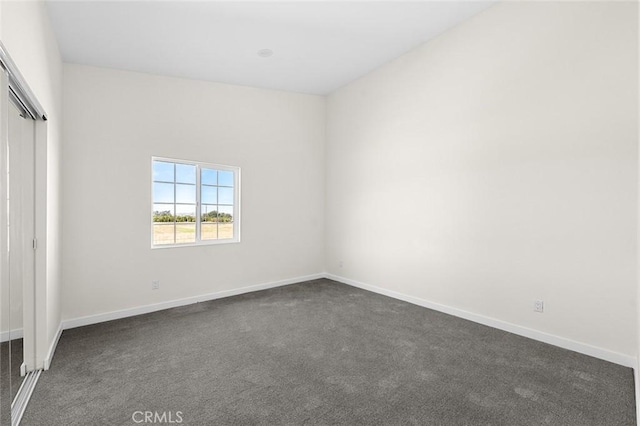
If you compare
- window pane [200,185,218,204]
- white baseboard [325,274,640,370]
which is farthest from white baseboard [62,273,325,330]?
white baseboard [325,274,640,370]

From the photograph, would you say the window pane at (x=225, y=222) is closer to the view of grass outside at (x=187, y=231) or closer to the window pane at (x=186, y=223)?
the view of grass outside at (x=187, y=231)

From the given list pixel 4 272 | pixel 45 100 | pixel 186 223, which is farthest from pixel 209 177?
pixel 4 272

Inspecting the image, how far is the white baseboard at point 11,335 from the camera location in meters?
1.86

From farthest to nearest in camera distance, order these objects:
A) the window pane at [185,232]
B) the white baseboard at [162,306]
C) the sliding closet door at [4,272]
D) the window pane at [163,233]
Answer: the window pane at [185,232] → the window pane at [163,233] → the white baseboard at [162,306] → the sliding closet door at [4,272]

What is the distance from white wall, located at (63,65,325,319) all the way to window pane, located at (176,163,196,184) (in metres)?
0.16

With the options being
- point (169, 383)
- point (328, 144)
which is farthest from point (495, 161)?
point (169, 383)

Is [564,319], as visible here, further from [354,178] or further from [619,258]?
[354,178]

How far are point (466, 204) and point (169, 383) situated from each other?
3258mm

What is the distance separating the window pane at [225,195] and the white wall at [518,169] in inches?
83.0

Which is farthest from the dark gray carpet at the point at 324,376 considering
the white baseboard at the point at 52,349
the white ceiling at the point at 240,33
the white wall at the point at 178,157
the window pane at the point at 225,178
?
the white ceiling at the point at 240,33

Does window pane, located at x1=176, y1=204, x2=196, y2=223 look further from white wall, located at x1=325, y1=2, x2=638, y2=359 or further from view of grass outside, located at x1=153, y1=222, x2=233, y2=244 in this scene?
white wall, located at x1=325, y1=2, x2=638, y2=359

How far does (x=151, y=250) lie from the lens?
4.11 metres

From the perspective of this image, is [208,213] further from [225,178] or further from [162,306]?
[162,306]

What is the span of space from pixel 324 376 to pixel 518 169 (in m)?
2.60
